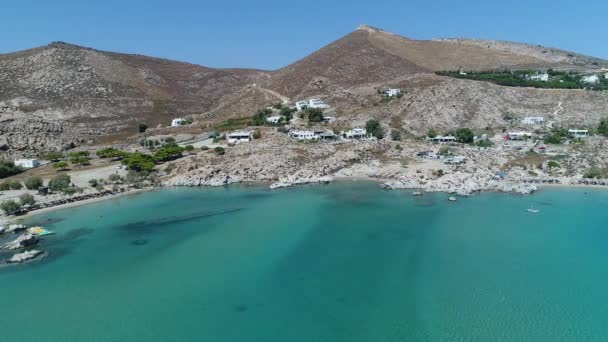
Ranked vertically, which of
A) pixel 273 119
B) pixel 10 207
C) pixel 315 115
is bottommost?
pixel 10 207

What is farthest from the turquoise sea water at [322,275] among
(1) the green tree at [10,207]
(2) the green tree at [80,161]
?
(2) the green tree at [80,161]

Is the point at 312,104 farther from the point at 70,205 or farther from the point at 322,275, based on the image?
the point at 322,275

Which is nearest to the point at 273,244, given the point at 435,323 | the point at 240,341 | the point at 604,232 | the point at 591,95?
the point at 240,341

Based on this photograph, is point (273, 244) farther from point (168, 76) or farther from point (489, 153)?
point (168, 76)

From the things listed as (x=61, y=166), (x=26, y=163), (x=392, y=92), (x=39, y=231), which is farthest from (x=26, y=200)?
(x=392, y=92)

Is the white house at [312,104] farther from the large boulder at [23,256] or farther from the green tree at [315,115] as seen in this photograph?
the large boulder at [23,256]

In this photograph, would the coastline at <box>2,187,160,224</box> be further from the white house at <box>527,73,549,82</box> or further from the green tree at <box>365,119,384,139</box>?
the white house at <box>527,73,549,82</box>

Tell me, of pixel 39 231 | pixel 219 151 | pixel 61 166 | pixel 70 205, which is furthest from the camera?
pixel 219 151
